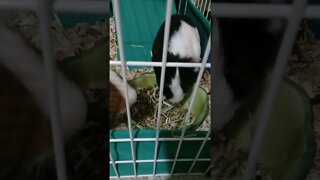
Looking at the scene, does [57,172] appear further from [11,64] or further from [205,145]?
[205,145]

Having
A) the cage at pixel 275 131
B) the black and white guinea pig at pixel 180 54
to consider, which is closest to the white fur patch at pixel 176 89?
the black and white guinea pig at pixel 180 54

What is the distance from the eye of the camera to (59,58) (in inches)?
9.9

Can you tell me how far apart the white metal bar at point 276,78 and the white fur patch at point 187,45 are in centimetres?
18

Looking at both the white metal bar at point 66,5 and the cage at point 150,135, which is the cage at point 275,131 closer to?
the white metal bar at point 66,5

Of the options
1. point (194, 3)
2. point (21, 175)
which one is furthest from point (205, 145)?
point (21, 175)

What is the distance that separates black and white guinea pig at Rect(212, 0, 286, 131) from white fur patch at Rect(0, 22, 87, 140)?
3.6 inches

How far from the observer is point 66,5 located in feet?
0.73

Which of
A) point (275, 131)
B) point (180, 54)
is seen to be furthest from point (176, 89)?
point (275, 131)

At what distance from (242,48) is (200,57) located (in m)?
0.18

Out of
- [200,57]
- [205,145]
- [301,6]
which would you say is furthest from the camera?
[205,145]

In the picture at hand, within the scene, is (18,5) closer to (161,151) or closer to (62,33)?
(62,33)

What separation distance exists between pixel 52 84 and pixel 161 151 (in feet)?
1.14

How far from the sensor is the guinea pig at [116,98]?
1.39 ft

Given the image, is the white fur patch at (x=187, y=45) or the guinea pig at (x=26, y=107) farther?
the white fur patch at (x=187, y=45)
